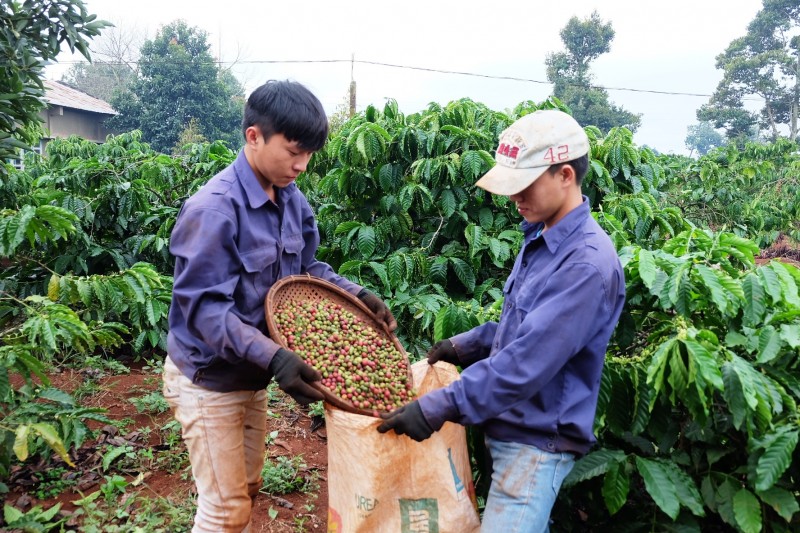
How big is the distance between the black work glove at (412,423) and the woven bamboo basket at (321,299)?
6.3 inches

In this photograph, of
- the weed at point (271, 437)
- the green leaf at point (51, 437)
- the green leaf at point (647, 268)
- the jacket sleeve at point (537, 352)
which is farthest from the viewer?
the weed at point (271, 437)

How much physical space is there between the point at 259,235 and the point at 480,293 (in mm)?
1927

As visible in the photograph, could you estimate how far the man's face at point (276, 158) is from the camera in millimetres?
1791

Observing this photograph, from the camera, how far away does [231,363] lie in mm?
1824

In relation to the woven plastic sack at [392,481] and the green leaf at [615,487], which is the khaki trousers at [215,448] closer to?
the woven plastic sack at [392,481]

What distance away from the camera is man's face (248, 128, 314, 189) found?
5.88ft

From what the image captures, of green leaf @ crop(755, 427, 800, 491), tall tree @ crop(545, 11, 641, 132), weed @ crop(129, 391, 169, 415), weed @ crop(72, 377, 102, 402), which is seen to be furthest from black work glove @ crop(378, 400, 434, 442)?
tall tree @ crop(545, 11, 641, 132)

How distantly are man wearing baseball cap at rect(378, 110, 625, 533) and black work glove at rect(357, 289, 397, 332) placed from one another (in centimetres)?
56

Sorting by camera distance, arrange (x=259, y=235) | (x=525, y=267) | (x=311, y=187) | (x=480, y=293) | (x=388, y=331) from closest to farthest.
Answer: (x=525, y=267) < (x=259, y=235) < (x=388, y=331) < (x=480, y=293) < (x=311, y=187)

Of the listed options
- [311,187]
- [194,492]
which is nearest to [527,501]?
[194,492]

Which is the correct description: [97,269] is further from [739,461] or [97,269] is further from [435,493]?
[739,461]

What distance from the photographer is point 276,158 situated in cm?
180

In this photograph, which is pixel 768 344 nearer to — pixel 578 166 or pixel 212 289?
pixel 578 166

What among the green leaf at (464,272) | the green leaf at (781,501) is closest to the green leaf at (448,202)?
the green leaf at (464,272)
